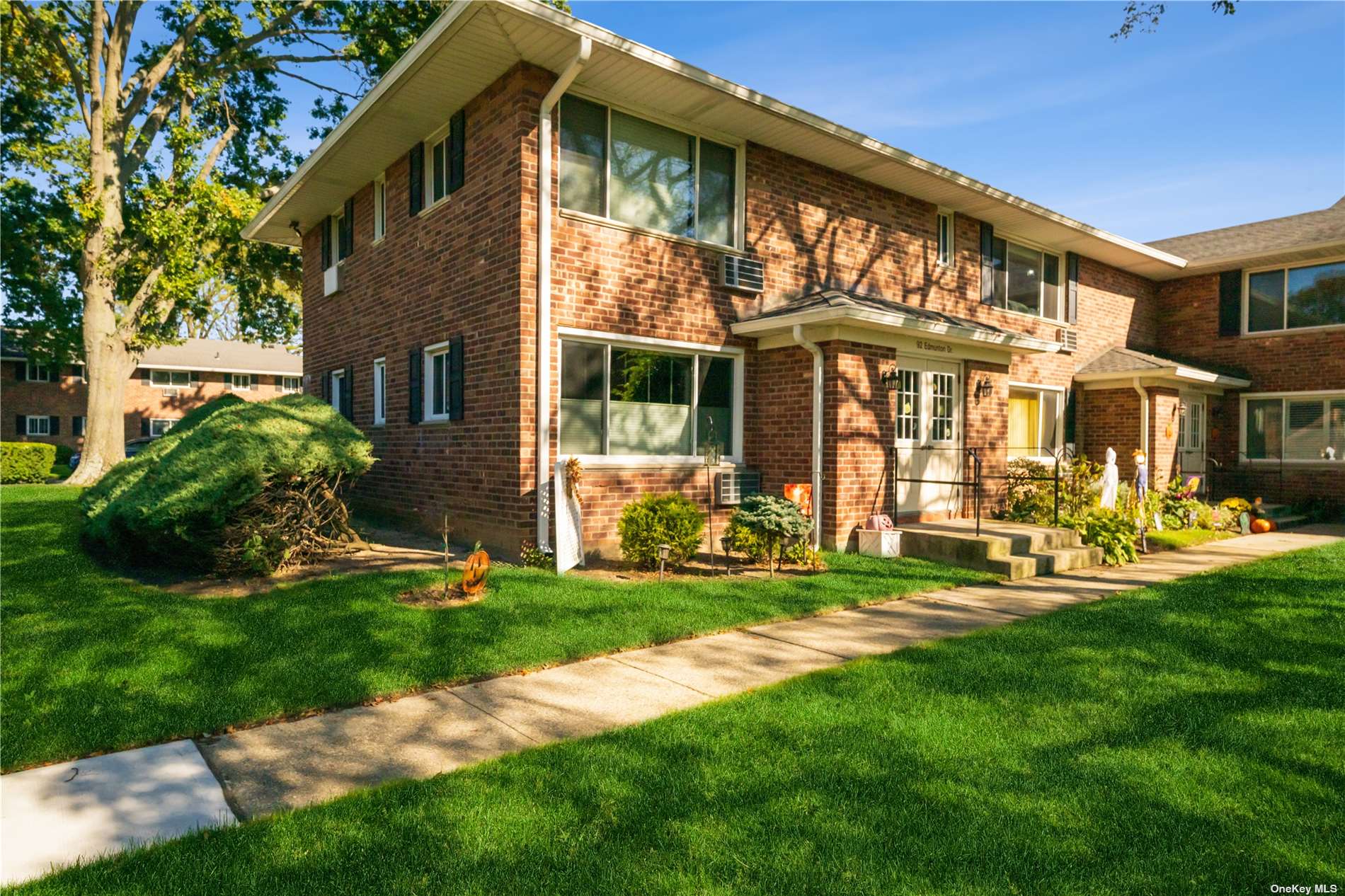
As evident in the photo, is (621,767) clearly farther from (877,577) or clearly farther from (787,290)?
(787,290)

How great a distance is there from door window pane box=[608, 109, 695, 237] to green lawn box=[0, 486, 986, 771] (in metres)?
4.87

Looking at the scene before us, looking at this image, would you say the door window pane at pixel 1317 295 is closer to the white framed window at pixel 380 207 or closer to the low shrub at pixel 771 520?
the low shrub at pixel 771 520

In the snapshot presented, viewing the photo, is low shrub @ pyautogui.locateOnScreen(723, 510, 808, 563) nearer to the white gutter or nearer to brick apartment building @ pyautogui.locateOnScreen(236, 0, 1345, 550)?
brick apartment building @ pyautogui.locateOnScreen(236, 0, 1345, 550)

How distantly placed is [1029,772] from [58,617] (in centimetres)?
695

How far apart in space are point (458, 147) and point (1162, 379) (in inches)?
556

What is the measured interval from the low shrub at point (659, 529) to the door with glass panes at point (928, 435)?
3.79m

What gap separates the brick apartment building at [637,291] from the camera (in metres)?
8.91

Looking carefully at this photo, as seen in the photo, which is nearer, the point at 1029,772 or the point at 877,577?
the point at 1029,772

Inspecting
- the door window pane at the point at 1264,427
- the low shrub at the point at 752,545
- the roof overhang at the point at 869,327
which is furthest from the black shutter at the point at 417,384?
the door window pane at the point at 1264,427

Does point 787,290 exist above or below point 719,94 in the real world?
below

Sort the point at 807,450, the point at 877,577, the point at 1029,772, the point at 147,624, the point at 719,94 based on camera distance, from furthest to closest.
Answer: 1. the point at 807,450
2. the point at 719,94
3. the point at 877,577
4. the point at 147,624
5. the point at 1029,772

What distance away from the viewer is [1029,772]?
11.7 ft

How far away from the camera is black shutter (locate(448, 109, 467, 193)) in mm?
10008

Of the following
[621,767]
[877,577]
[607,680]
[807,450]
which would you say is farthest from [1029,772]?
[807,450]
